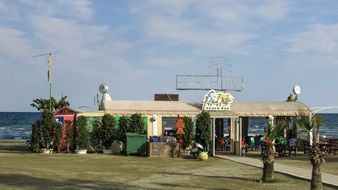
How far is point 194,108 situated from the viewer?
99.8 feet

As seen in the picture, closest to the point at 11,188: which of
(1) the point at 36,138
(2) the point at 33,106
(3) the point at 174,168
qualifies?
(3) the point at 174,168

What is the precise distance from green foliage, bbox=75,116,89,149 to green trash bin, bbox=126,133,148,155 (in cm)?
264

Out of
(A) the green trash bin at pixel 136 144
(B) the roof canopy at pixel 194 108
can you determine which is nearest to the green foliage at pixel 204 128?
(B) the roof canopy at pixel 194 108

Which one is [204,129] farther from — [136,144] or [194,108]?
[136,144]

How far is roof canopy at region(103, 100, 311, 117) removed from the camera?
2936 centimetres

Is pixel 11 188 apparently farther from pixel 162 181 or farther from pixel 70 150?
pixel 70 150

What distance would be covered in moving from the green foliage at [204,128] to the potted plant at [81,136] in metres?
5.85

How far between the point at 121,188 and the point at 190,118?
47.6 ft

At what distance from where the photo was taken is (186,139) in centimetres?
2839

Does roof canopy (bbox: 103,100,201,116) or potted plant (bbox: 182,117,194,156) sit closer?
potted plant (bbox: 182,117,194,156)

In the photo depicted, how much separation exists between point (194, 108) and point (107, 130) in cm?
541

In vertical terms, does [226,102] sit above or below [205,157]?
above

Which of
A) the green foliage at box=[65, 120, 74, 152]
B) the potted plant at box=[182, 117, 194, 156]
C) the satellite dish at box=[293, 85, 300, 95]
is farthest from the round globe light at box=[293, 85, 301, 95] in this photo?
the green foliage at box=[65, 120, 74, 152]

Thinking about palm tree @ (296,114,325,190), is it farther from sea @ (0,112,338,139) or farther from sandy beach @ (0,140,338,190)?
sea @ (0,112,338,139)
